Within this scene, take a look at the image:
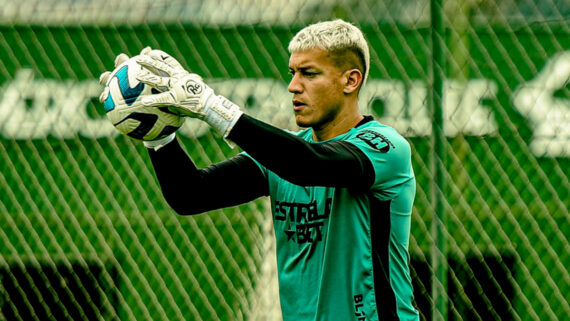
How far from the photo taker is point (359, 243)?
8.43 ft

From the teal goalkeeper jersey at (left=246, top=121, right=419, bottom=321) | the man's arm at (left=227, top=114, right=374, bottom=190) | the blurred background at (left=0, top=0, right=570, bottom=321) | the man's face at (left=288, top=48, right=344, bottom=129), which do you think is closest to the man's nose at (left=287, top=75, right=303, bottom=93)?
the man's face at (left=288, top=48, right=344, bottom=129)

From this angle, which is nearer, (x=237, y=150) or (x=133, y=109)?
(x=133, y=109)

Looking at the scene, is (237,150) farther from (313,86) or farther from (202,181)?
(313,86)

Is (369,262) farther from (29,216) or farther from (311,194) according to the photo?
(29,216)

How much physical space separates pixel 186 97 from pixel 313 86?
554 millimetres

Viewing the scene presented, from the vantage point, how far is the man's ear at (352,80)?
108 inches

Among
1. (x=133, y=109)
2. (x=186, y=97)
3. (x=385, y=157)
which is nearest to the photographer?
(x=186, y=97)

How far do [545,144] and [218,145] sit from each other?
1.82 m

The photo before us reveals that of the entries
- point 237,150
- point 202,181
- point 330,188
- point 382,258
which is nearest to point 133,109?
point 202,181

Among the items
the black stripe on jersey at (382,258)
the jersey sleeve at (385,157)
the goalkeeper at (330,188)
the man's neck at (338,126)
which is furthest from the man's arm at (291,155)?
the man's neck at (338,126)

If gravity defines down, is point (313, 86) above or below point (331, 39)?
below

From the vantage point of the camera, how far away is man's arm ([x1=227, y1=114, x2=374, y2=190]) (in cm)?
228

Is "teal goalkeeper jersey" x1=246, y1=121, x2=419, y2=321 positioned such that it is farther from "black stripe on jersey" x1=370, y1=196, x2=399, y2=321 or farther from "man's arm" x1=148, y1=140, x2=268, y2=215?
"man's arm" x1=148, y1=140, x2=268, y2=215

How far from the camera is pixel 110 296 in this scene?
4.59 meters
